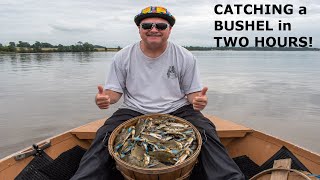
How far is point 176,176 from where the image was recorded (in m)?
2.85

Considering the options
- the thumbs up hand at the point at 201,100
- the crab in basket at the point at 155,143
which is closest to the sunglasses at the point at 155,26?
the thumbs up hand at the point at 201,100

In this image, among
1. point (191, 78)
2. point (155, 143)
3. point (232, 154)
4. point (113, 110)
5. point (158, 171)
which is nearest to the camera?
point (158, 171)

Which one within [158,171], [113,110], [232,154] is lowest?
[113,110]

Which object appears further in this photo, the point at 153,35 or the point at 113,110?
the point at 113,110

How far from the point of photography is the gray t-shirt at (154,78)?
13.0 feet

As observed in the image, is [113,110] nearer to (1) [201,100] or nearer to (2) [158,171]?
(1) [201,100]

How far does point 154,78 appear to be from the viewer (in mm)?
3984

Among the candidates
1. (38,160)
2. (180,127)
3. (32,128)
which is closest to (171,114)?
(180,127)

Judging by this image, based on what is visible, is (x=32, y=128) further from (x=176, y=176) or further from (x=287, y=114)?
(x=287, y=114)

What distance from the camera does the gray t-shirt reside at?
396cm

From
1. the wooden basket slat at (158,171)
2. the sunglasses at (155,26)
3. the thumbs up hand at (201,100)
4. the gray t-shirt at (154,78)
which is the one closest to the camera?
the wooden basket slat at (158,171)

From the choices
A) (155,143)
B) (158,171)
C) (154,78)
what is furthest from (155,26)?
(158,171)

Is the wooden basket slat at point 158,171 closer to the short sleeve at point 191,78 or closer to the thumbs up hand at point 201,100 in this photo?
the thumbs up hand at point 201,100

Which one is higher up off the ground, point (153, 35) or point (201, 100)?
point (153, 35)
